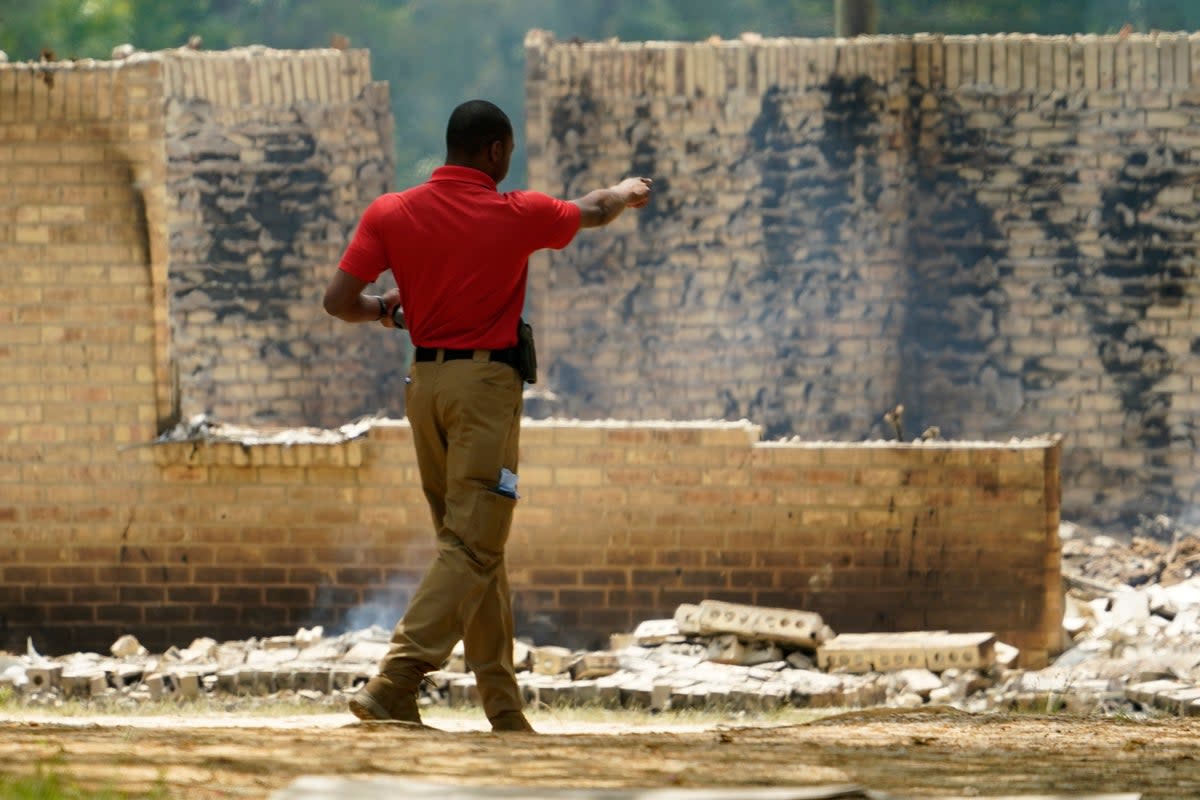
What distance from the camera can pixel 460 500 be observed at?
19.0 feet

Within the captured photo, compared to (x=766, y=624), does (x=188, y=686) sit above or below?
below

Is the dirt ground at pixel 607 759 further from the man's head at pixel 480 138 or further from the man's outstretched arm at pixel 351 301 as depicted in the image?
the man's head at pixel 480 138

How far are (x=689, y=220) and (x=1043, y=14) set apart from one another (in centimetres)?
1966

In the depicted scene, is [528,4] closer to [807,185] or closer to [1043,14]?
[1043,14]

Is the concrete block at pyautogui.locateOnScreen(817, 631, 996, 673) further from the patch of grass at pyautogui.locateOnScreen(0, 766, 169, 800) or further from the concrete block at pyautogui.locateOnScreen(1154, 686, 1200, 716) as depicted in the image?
the patch of grass at pyautogui.locateOnScreen(0, 766, 169, 800)

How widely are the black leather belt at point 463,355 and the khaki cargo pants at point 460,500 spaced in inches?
0.6

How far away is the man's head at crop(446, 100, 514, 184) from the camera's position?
5.87 m

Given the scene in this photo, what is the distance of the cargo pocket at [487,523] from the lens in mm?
5773

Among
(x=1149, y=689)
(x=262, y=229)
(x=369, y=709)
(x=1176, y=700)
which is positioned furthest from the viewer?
(x=262, y=229)

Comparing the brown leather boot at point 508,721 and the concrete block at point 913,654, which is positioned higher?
the brown leather boot at point 508,721

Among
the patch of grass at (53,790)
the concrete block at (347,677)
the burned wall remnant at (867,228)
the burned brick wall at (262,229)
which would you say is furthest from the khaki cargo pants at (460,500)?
the burned brick wall at (262,229)

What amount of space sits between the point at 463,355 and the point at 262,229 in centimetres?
680

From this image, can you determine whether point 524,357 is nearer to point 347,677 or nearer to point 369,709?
point 369,709

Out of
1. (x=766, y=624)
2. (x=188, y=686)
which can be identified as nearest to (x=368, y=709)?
(x=188, y=686)
